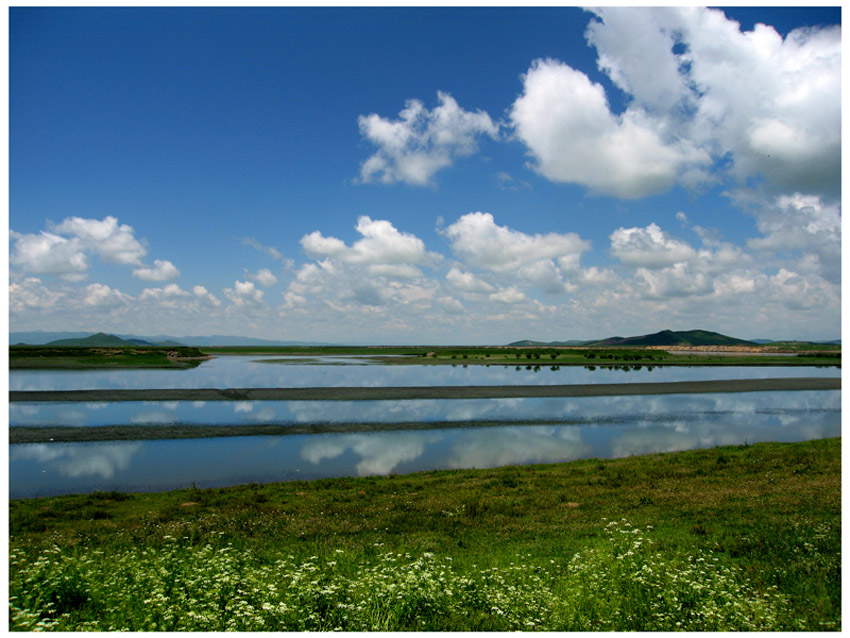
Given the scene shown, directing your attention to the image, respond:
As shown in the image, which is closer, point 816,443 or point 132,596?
point 132,596

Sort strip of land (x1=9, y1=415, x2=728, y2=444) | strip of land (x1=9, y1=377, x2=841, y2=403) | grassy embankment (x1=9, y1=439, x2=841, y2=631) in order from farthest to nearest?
strip of land (x1=9, y1=377, x2=841, y2=403), strip of land (x1=9, y1=415, x2=728, y2=444), grassy embankment (x1=9, y1=439, x2=841, y2=631)

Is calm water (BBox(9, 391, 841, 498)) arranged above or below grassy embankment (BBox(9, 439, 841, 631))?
below

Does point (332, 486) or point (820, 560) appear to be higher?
point (820, 560)

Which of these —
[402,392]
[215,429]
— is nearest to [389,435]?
[215,429]

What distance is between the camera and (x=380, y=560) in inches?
444

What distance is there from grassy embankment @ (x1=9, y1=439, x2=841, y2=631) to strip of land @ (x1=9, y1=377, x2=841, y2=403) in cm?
3440

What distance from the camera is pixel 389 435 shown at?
1375 inches

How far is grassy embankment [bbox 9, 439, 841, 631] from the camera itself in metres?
8.25

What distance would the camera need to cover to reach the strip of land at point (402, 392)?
52375 mm

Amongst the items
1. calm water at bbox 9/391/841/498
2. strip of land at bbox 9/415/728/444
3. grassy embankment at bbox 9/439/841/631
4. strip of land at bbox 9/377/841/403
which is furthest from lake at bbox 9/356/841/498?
grassy embankment at bbox 9/439/841/631

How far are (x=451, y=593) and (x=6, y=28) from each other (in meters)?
11.4

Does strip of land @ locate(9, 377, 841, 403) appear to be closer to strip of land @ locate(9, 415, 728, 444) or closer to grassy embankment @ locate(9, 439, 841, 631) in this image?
strip of land @ locate(9, 415, 728, 444)

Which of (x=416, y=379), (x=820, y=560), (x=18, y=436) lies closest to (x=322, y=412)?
(x=18, y=436)

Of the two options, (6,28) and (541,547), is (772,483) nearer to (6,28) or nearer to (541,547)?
(541,547)
